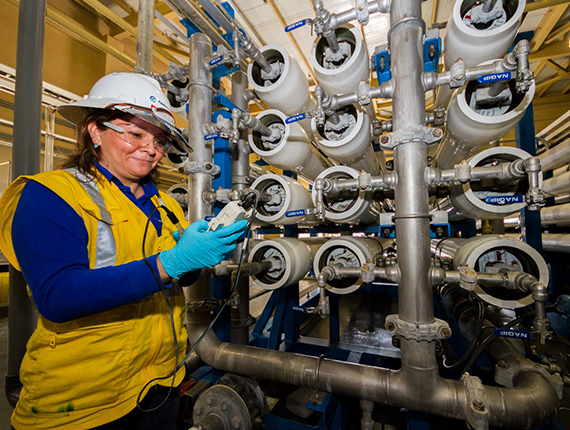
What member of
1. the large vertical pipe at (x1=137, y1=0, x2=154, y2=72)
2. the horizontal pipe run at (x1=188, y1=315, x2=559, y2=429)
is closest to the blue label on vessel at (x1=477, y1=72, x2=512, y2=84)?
the horizontal pipe run at (x1=188, y1=315, x2=559, y2=429)

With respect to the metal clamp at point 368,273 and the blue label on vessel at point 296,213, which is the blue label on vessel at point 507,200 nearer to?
the metal clamp at point 368,273

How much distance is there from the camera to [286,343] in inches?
77.8

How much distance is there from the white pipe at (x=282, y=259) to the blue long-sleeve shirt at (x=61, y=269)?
82cm

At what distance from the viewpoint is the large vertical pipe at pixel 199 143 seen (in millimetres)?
1342

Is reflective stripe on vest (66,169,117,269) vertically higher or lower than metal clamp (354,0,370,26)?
lower

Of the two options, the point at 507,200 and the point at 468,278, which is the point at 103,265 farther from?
the point at 507,200

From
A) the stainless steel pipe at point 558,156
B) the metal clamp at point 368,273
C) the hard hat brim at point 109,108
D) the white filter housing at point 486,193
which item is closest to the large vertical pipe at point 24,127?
the hard hat brim at point 109,108

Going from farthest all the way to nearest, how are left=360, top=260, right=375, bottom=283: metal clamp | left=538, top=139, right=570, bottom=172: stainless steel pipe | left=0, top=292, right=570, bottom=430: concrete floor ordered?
1. left=538, top=139, right=570, bottom=172: stainless steel pipe
2. left=0, top=292, right=570, bottom=430: concrete floor
3. left=360, top=260, right=375, bottom=283: metal clamp

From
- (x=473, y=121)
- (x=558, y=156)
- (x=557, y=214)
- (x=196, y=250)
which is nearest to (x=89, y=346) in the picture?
(x=196, y=250)

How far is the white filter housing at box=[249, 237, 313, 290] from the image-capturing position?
4.37 feet

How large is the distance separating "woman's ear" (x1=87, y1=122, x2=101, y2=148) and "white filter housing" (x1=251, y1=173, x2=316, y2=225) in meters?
0.74

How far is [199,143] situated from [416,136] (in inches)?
41.7

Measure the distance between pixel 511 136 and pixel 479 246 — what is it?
5.32 m

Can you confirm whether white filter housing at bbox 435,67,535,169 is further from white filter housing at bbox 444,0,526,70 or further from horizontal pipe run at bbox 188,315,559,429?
horizontal pipe run at bbox 188,315,559,429
